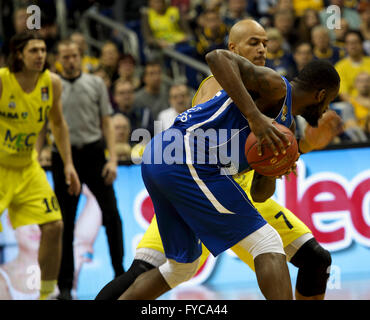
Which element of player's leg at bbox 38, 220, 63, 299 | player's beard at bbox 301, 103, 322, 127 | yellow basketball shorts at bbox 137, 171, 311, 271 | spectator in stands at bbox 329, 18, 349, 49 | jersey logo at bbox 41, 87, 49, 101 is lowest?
player's leg at bbox 38, 220, 63, 299

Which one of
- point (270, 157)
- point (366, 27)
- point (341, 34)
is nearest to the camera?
point (270, 157)

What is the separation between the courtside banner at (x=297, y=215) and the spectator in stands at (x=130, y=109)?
4.78ft

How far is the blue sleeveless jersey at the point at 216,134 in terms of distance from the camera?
3.72 meters

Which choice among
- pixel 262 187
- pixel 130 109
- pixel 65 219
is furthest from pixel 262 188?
pixel 130 109

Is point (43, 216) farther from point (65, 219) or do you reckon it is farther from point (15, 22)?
point (15, 22)

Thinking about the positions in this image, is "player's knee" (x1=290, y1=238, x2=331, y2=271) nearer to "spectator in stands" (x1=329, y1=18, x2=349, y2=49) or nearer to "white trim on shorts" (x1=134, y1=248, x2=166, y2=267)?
"white trim on shorts" (x1=134, y1=248, x2=166, y2=267)

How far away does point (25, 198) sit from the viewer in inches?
220

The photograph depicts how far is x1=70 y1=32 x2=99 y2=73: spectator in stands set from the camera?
31.4ft

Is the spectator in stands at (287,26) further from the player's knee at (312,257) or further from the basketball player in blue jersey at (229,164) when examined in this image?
the basketball player in blue jersey at (229,164)

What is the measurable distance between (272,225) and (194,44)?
6671 mm

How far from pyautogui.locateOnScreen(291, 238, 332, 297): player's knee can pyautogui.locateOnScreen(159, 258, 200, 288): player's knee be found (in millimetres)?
806

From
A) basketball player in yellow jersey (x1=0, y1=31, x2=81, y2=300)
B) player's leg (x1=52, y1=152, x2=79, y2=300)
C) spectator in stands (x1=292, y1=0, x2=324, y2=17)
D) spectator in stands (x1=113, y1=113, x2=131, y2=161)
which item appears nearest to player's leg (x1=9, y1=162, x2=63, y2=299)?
basketball player in yellow jersey (x1=0, y1=31, x2=81, y2=300)
